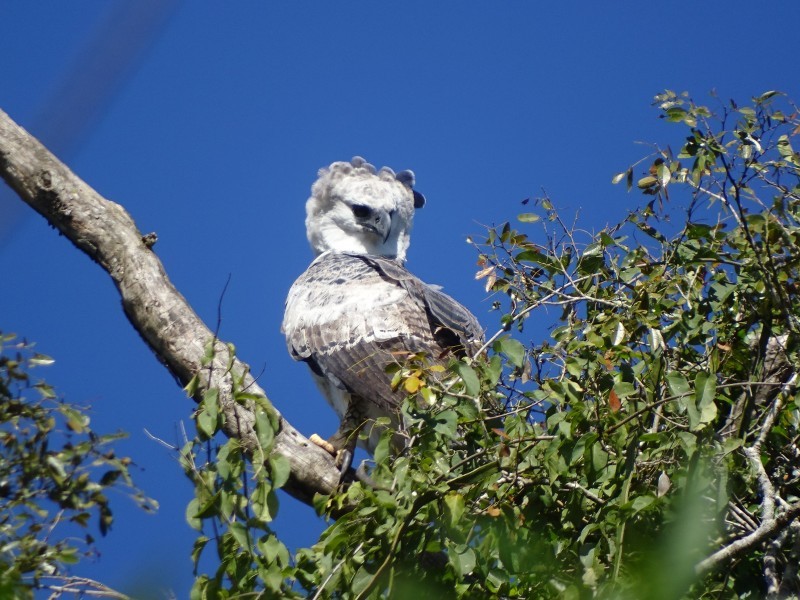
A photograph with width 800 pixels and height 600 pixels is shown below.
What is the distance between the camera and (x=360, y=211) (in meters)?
6.80

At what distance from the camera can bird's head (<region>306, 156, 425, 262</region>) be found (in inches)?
268

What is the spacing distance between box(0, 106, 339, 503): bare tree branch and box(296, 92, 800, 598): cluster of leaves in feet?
3.02

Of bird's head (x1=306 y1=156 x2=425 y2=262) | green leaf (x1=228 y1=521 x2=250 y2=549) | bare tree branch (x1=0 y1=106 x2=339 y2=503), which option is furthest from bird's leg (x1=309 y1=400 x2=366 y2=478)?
→ bird's head (x1=306 y1=156 x2=425 y2=262)

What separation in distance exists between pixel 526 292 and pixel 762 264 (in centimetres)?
111

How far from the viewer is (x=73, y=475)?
3439 millimetres

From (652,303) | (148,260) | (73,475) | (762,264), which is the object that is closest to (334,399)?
(148,260)

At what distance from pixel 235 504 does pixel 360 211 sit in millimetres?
4445

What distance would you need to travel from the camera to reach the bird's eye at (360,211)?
22.2ft

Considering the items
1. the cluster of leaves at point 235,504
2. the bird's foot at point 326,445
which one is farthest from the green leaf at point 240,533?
the bird's foot at point 326,445

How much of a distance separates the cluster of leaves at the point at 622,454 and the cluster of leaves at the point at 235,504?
8.0 inches

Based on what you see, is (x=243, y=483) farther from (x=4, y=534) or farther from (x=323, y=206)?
(x=323, y=206)

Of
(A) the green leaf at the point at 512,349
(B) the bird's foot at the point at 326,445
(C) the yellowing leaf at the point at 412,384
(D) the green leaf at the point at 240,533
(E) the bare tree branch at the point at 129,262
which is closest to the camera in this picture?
(D) the green leaf at the point at 240,533

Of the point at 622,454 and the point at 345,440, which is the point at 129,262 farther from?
the point at 622,454

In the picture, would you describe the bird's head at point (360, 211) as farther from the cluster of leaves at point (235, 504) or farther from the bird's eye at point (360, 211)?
the cluster of leaves at point (235, 504)
